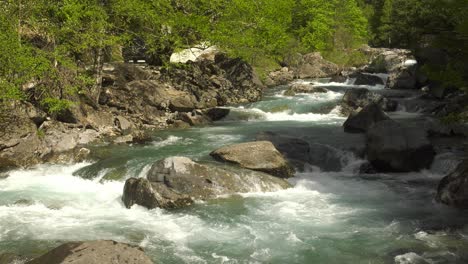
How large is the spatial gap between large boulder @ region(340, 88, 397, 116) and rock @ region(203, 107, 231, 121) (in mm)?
7397

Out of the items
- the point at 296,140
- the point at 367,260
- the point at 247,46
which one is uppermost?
the point at 247,46

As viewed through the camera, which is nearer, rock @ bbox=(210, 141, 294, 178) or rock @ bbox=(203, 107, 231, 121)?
rock @ bbox=(210, 141, 294, 178)

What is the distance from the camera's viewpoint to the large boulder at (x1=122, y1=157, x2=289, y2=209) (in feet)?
46.7

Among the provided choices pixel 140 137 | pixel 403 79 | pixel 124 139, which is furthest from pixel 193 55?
pixel 124 139

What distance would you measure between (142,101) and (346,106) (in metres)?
12.8

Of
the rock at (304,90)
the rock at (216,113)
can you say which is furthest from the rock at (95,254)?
the rock at (304,90)

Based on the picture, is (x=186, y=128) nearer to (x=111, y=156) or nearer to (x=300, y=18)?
(x=111, y=156)

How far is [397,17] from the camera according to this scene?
64.8 metres

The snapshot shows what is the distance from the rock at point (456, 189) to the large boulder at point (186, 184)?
15.9ft

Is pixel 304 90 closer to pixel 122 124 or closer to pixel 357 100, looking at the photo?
pixel 357 100

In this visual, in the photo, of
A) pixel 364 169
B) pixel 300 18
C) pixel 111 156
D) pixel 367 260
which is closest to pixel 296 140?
pixel 364 169

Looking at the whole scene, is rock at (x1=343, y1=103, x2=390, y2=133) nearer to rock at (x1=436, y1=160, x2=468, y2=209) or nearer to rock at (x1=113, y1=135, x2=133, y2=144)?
rock at (x1=436, y1=160, x2=468, y2=209)

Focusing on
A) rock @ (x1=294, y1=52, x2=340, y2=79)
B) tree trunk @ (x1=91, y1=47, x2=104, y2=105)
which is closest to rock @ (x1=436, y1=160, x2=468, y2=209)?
tree trunk @ (x1=91, y1=47, x2=104, y2=105)

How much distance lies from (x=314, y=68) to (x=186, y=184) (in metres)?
41.7
